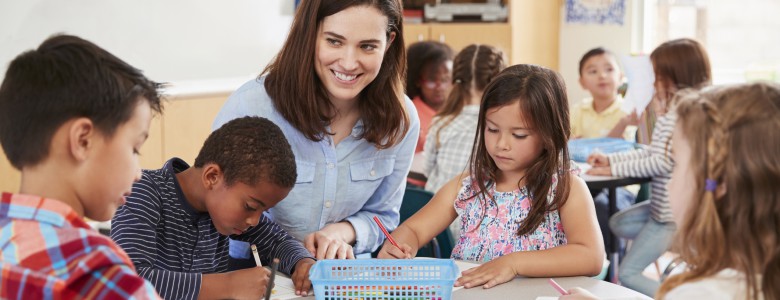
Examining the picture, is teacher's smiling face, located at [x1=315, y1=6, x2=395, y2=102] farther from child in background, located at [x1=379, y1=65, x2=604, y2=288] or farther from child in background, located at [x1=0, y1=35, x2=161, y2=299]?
child in background, located at [x1=0, y1=35, x2=161, y2=299]

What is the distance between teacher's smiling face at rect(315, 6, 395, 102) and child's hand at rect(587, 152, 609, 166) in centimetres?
182

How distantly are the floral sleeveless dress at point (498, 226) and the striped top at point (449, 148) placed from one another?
122 centimetres

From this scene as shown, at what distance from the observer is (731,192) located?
133 cm

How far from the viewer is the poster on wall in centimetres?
650

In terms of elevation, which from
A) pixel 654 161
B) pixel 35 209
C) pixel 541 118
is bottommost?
pixel 654 161

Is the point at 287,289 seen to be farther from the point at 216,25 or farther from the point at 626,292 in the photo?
the point at 216,25

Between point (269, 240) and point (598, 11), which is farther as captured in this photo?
point (598, 11)

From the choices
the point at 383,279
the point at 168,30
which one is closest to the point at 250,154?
the point at 383,279

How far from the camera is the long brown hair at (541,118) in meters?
2.14

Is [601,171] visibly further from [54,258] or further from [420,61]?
[54,258]

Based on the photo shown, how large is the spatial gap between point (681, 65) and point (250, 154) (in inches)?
98.4

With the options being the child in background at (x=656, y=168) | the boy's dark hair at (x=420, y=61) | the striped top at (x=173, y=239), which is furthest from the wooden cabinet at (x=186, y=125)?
the striped top at (x=173, y=239)

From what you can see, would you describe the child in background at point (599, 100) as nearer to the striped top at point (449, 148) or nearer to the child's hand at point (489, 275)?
the striped top at point (449, 148)

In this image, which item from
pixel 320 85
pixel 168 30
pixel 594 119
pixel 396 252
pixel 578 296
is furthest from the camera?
pixel 594 119
